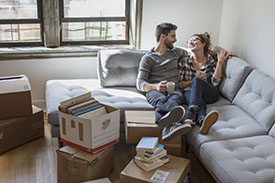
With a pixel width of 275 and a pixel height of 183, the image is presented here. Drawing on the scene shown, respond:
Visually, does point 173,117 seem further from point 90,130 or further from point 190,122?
point 90,130

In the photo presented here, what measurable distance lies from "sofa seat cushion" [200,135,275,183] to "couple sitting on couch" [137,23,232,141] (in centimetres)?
57

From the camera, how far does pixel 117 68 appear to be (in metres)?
3.88

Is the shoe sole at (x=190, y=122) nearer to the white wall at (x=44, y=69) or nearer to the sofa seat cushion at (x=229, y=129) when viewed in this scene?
the sofa seat cushion at (x=229, y=129)

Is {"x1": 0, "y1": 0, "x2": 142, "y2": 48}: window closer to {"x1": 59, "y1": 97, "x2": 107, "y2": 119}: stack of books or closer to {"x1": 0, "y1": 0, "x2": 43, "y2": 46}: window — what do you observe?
{"x1": 0, "y1": 0, "x2": 43, "y2": 46}: window

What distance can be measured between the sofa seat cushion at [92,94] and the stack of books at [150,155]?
0.58 m

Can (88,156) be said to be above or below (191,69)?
below

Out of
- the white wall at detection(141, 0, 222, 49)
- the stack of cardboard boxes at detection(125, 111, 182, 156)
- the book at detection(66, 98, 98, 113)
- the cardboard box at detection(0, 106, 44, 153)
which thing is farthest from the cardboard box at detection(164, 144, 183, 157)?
the white wall at detection(141, 0, 222, 49)

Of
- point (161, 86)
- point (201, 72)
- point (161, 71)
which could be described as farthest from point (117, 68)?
point (201, 72)

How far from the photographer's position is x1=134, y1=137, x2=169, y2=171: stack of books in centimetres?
277

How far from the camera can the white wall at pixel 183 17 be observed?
4.25 m

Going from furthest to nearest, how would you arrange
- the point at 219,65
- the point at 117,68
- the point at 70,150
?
the point at 117,68 → the point at 219,65 → the point at 70,150

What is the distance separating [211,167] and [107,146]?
83 centimetres

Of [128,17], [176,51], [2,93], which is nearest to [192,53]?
[176,51]

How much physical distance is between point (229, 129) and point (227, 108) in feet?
1.37
